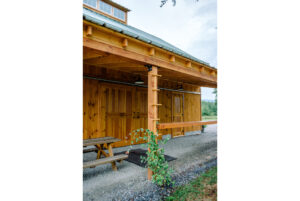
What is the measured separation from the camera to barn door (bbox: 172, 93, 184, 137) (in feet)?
25.3

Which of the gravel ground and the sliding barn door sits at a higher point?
the sliding barn door

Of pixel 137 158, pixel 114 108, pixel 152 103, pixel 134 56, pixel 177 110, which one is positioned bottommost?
pixel 137 158

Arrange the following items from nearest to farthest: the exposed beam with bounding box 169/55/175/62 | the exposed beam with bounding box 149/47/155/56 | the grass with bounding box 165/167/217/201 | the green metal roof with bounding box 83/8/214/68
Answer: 1. the green metal roof with bounding box 83/8/214/68
2. the grass with bounding box 165/167/217/201
3. the exposed beam with bounding box 149/47/155/56
4. the exposed beam with bounding box 169/55/175/62

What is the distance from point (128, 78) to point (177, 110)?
3.13 metres

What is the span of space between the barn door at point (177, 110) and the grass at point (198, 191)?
175 inches

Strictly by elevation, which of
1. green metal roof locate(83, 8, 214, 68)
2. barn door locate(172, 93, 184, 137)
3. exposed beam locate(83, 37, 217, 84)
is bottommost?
barn door locate(172, 93, 184, 137)

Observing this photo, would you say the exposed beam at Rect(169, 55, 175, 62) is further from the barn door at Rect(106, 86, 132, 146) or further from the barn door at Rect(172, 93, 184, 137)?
the barn door at Rect(172, 93, 184, 137)

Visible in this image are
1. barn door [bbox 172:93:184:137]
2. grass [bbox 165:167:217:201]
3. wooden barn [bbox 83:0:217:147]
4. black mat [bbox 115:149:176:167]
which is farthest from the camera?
barn door [bbox 172:93:184:137]

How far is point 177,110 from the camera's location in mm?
7926

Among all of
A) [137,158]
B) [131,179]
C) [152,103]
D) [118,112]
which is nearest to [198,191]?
[131,179]

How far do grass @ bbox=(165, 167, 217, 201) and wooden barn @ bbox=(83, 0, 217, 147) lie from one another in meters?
1.09

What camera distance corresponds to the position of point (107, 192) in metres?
2.73

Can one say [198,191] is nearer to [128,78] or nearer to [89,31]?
[89,31]

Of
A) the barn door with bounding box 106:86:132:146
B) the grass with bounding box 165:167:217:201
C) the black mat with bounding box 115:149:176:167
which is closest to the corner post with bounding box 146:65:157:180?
the grass with bounding box 165:167:217:201
